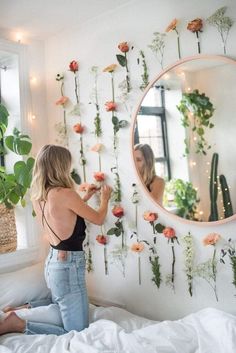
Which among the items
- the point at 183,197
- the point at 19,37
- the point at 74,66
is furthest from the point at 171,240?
the point at 19,37

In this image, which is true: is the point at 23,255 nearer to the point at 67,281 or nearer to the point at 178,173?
the point at 67,281

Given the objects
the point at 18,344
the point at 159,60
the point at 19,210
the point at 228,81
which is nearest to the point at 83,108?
the point at 159,60

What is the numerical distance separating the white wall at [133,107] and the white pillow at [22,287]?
40 cm

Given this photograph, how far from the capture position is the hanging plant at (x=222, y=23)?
2.12 m

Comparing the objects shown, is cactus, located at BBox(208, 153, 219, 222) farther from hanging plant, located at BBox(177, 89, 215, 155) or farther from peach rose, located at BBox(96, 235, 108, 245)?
peach rose, located at BBox(96, 235, 108, 245)

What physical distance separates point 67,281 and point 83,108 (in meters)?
1.26

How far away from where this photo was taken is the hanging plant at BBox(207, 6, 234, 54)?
2.12 m

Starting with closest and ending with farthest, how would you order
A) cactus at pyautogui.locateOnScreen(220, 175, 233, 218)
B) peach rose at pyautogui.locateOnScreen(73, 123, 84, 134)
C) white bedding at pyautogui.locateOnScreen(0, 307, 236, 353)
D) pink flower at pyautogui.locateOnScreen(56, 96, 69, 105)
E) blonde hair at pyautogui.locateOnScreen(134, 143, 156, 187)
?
white bedding at pyautogui.locateOnScreen(0, 307, 236, 353), cactus at pyautogui.locateOnScreen(220, 175, 233, 218), blonde hair at pyautogui.locateOnScreen(134, 143, 156, 187), peach rose at pyautogui.locateOnScreen(73, 123, 84, 134), pink flower at pyautogui.locateOnScreen(56, 96, 69, 105)

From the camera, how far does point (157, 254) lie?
2484mm

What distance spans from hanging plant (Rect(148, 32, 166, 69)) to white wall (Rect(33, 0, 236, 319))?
0.10 feet

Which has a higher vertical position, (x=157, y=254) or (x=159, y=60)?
(x=159, y=60)

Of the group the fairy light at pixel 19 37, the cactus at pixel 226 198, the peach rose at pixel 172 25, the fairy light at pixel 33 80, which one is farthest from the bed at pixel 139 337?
the fairy light at pixel 19 37

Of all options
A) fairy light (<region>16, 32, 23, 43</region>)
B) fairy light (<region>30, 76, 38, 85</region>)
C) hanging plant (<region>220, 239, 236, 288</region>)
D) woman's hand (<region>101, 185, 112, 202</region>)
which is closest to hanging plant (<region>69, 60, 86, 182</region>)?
woman's hand (<region>101, 185, 112, 202</region>)

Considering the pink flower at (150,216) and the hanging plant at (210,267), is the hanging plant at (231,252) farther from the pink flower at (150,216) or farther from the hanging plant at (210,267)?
the pink flower at (150,216)
